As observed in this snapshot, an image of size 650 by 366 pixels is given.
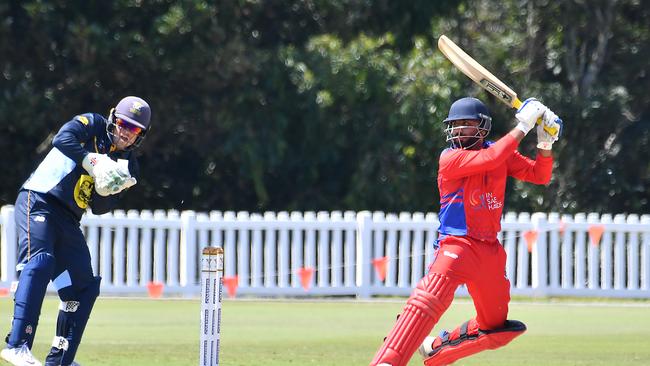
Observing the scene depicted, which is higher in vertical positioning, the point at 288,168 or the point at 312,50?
the point at 312,50

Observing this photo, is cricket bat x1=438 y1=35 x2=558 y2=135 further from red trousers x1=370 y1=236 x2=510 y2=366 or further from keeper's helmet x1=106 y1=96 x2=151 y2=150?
keeper's helmet x1=106 y1=96 x2=151 y2=150

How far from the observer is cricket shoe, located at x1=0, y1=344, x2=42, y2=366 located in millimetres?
7328

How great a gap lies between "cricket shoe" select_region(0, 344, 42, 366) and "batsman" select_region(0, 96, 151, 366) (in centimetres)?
15

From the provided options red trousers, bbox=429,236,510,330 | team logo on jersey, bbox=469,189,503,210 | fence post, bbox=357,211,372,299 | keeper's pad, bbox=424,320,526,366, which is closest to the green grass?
fence post, bbox=357,211,372,299

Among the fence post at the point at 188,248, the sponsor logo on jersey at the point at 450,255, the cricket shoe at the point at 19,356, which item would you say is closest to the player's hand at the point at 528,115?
the sponsor logo on jersey at the point at 450,255

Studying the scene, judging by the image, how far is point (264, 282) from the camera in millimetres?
16109

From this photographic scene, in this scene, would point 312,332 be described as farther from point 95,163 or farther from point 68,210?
point 95,163

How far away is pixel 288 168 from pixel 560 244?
4846 mm

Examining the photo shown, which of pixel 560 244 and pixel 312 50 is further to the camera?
pixel 312 50

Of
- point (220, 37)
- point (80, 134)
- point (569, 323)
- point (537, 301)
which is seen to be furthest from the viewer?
point (220, 37)

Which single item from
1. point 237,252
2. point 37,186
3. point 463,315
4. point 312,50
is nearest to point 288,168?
point 312,50

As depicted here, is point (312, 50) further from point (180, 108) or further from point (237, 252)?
point (237, 252)

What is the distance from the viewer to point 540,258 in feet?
53.0

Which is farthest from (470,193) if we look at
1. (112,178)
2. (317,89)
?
(317,89)
